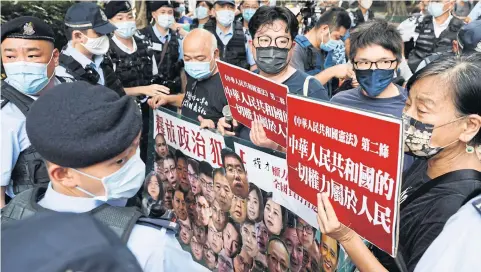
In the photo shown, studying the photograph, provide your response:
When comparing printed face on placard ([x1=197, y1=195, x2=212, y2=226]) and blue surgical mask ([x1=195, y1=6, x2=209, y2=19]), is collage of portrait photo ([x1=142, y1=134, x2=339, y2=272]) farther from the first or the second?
blue surgical mask ([x1=195, y1=6, x2=209, y2=19])

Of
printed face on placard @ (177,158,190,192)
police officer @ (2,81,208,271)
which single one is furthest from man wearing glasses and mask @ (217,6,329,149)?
police officer @ (2,81,208,271)

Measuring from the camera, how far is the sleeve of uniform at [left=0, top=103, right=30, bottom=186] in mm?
2477

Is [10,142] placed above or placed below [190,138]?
above

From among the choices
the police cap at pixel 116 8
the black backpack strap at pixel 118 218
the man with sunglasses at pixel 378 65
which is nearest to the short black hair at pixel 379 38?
the man with sunglasses at pixel 378 65

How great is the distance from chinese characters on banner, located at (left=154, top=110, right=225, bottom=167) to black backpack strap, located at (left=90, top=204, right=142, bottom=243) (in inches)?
57.1

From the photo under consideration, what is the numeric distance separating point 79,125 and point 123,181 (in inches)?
14.3

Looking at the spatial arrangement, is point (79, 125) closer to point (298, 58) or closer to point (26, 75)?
point (26, 75)

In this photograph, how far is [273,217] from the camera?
258 cm

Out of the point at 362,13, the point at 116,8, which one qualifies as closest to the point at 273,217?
the point at 116,8

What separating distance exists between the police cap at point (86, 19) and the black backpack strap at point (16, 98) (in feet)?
5.04

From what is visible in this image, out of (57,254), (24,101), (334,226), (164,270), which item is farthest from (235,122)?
(57,254)

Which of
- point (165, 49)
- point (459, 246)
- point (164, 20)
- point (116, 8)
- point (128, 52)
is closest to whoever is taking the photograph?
point (459, 246)

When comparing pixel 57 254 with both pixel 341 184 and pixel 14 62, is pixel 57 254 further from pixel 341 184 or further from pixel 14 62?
pixel 14 62

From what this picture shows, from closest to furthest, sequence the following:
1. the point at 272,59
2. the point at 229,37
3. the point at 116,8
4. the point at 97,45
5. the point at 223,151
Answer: the point at 223,151, the point at 272,59, the point at 97,45, the point at 116,8, the point at 229,37
